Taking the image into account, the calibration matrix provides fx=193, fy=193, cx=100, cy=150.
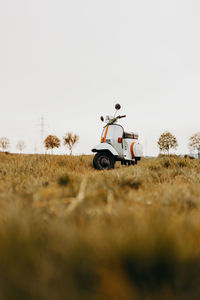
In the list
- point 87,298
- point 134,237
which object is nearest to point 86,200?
point 134,237

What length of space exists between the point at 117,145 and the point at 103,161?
0.92 metres

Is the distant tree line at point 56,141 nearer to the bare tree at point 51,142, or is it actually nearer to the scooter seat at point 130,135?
the bare tree at point 51,142

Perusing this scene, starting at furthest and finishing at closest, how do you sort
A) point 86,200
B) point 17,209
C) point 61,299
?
point 86,200, point 17,209, point 61,299

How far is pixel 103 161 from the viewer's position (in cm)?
523

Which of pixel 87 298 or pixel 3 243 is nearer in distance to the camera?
pixel 87 298

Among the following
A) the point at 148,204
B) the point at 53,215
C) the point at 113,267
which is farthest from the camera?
the point at 148,204

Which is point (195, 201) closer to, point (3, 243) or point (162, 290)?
point (162, 290)

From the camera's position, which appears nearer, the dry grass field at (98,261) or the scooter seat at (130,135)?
the dry grass field at (98,261)

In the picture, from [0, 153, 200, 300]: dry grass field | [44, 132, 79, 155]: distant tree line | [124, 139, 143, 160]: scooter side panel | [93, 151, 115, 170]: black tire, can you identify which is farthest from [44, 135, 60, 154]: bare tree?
[0, 153, 200, 300]: dry grass field

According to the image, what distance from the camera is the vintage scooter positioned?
17.6 ft

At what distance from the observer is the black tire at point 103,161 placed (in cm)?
518

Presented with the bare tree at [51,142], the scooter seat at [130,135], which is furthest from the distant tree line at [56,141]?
the scooter seat at [130,135]

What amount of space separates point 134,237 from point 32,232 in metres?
0.36

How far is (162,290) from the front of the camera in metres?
0.53
